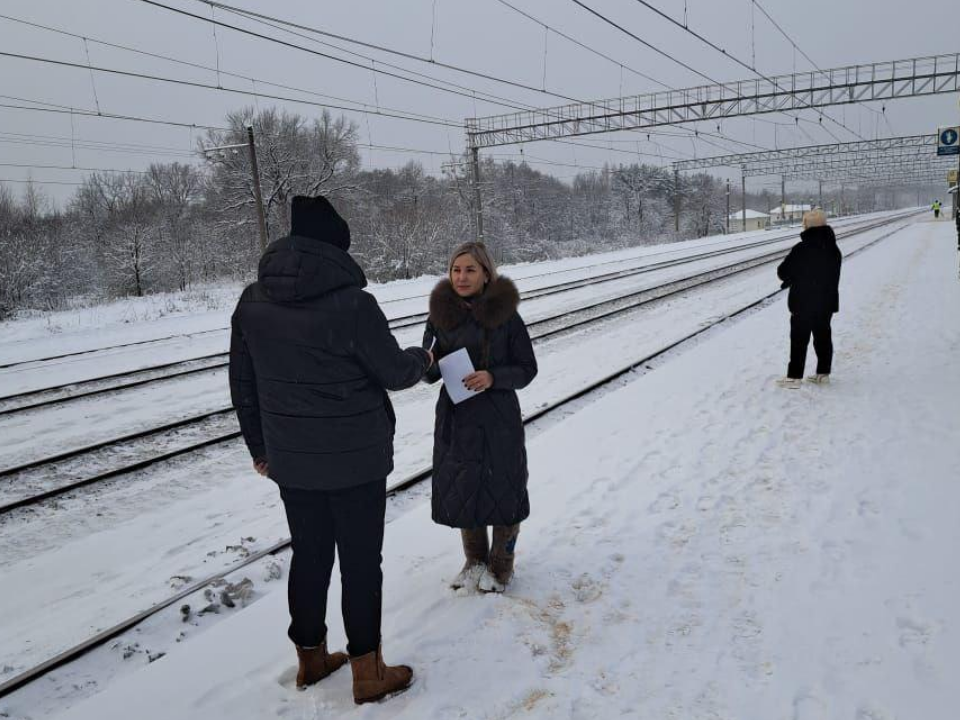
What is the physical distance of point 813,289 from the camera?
715 centimetres

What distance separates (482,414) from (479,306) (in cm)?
54

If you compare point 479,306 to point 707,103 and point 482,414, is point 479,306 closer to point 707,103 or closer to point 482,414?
point 482,414

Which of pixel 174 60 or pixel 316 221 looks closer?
pixel 316 221

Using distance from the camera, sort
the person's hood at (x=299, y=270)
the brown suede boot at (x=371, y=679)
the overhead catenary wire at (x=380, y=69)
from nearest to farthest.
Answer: the person's hood at (x=299, y=270) → the brown suede boot at (x=371, y=679) → the overhead catenary wire at (x=380, y=69)

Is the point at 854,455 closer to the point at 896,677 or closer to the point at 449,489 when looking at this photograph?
the point at 896,677

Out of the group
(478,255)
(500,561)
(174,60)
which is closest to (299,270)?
(478,255)

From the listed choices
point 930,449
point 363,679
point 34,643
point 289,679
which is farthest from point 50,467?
point 930,449

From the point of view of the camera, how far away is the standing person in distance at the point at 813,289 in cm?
704

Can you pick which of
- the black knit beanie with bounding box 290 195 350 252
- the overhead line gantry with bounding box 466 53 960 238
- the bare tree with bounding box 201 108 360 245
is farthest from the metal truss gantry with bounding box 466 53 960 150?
the black knit beanie with bounding box 290 195 350 252

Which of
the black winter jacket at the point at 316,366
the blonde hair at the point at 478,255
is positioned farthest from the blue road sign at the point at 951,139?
the black winter jacket at the point at 316,366

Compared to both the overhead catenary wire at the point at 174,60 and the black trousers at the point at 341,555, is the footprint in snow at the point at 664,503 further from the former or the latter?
the overhead catenary wire at the point at 174,60

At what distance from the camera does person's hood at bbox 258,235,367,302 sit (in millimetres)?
2260

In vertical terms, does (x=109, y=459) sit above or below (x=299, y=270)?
below

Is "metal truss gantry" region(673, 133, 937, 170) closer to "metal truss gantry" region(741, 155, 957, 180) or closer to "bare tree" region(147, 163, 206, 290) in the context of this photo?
"metal truss gantry" region(741, 155, 957, 180)
